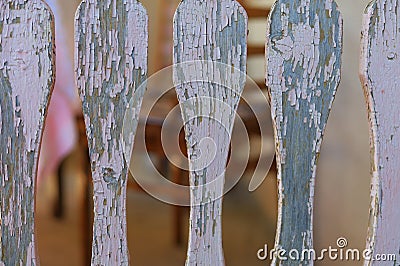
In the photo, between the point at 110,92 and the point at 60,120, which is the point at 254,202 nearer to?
the point at 60,120

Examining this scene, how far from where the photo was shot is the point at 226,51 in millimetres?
736

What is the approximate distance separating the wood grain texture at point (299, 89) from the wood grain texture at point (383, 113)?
42 millimetres

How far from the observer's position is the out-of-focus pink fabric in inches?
70.4

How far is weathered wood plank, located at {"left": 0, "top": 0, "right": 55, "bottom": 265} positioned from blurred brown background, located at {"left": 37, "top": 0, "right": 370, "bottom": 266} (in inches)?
41.1

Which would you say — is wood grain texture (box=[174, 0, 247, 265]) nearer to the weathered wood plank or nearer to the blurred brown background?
the weathered wood plank

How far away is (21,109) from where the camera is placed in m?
0.73

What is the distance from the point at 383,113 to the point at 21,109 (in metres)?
0.47

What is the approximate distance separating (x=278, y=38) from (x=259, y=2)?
5.55 feet

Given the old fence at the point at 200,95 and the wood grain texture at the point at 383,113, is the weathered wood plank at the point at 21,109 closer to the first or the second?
the old fence at the point at 200,95

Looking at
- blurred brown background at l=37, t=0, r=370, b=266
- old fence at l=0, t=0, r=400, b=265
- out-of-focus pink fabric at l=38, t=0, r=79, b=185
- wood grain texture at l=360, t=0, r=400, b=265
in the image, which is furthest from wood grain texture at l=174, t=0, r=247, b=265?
out-of-focus pink fabric at l=38, t=0, r=79, b=185

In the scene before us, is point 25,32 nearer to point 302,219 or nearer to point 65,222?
point 302,219

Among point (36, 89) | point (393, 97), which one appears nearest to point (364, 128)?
point (393, 97)

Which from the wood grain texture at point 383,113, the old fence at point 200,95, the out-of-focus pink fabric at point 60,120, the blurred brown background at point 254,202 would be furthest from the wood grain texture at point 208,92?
the out-of-focus pink fabric at point 60,120

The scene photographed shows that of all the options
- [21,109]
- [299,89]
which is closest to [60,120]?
[21,109]
